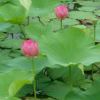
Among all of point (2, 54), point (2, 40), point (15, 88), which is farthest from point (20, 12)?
point (15, 88)

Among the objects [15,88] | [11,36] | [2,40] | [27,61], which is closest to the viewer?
[15,88]

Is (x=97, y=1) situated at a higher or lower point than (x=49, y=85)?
higher

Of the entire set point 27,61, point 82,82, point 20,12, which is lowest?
point 82,82

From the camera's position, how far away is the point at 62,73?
1524 mm

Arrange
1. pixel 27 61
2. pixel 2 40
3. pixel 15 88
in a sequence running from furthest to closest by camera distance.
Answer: pixel 2 40 < pixel 27 61 < pixel 15 88

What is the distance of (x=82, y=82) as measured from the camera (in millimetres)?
1568

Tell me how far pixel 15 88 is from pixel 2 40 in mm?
750

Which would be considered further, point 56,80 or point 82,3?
point 82,3

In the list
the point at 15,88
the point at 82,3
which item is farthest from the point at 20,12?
the point at 82,3

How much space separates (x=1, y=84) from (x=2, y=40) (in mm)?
684

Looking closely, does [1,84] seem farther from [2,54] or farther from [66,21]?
[66,21]

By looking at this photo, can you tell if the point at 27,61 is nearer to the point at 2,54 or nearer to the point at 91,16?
the point at 2,54

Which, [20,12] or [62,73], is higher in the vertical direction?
[20,12]

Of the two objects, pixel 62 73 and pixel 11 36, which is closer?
pixel 62 73
